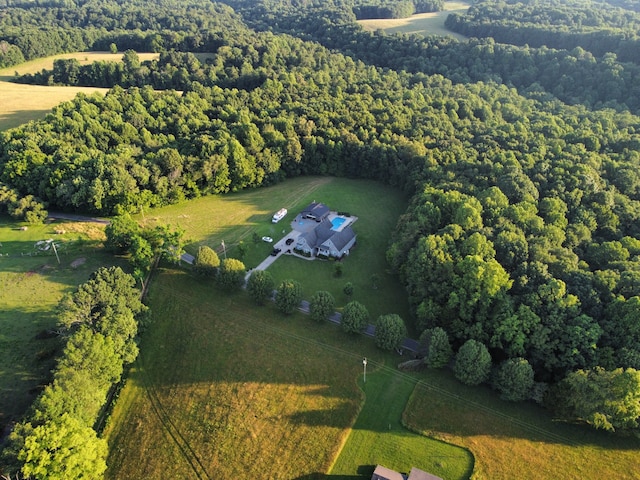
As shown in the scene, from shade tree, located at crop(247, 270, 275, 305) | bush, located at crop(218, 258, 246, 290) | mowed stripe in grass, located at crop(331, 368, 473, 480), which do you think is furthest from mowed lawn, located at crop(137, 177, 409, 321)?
mowed stripe in grass, located at crop(331, 368, 473, 480)

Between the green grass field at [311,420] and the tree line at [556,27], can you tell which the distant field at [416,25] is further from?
the green grass field at [311,420]

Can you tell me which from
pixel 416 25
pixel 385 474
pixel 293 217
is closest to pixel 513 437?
pixel 385 474

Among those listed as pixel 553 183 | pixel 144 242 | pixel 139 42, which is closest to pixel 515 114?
pixel 553 183

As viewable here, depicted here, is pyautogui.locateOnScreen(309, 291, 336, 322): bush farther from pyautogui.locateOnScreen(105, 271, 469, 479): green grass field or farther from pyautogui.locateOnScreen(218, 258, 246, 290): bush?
pyautogui.locateOnScreen(218, 258, 246, 290): bush

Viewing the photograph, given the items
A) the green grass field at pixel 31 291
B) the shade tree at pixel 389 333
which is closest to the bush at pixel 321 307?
the shade tree at pixel 389 333

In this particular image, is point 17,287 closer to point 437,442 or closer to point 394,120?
point 437,442

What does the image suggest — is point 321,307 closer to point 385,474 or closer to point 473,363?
point 473,363
